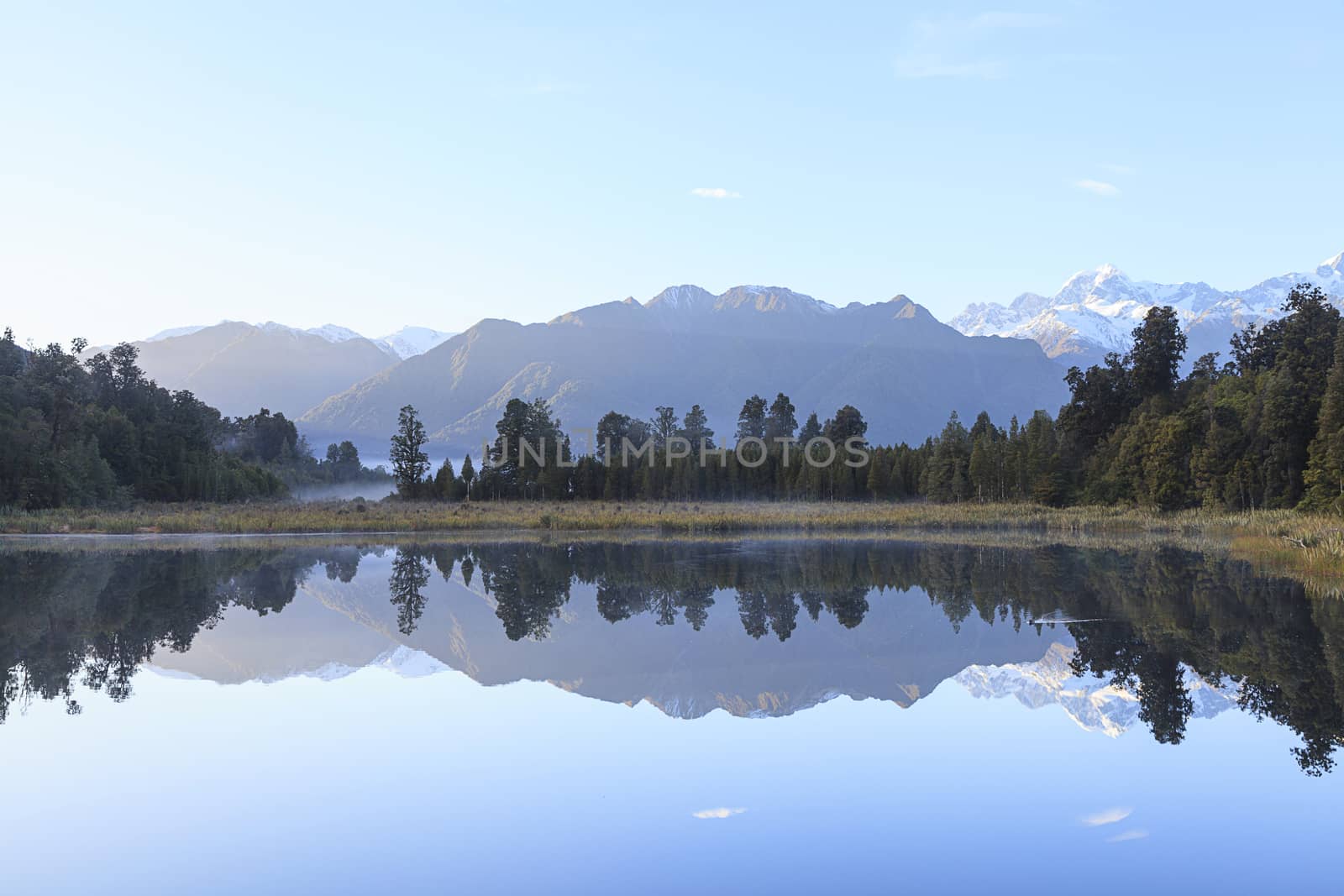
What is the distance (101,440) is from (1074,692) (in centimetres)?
7554

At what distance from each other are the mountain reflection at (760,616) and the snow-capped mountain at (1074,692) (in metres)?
0.17

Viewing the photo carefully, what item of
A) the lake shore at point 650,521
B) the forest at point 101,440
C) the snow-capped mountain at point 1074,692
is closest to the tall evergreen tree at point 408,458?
the forest at point 101,440

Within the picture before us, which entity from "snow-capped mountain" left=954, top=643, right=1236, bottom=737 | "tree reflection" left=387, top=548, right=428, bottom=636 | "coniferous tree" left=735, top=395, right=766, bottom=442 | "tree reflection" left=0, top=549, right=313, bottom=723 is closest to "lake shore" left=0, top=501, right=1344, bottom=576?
"tree reflection" left=387, top=548, right=428, bottom=636

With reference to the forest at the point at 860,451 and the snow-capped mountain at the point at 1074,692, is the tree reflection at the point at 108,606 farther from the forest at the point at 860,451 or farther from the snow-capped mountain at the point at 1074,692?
the forest at the point at 860,451

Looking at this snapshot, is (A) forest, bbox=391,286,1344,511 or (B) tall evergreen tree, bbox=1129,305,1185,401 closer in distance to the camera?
(A) forest, bbox=391,286,1344,511

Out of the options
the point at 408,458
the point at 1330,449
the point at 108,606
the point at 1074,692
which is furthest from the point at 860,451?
the point at 1074,692

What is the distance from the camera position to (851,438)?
326 feet

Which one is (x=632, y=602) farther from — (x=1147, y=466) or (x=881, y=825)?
(x=1147, y=466)

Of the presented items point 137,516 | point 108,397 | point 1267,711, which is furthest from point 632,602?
point 108,397

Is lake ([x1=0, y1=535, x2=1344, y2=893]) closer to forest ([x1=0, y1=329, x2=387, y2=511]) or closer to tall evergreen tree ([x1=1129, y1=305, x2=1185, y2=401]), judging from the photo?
forest ([x1=0, y1=329, x2=387, y2=511])

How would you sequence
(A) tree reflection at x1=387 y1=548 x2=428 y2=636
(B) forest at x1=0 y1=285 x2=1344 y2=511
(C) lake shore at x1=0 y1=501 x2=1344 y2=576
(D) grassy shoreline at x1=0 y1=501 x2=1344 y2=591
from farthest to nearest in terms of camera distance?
(B) forest at x1=0 y1=285 x2=1344 y2=511 < (C) lake shore at x1=0 y1=501 x2=1344 y2=576 < (D) grassy shoreline at x1=0 y1=501 x2=1344 y2=591 < (A) tree reflection at x1=387 y1=548 x2=428 y2=636

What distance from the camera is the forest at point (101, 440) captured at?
58.2m

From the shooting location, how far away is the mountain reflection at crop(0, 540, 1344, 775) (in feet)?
40.4

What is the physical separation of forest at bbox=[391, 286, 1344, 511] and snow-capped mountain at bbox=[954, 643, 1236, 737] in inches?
1566
